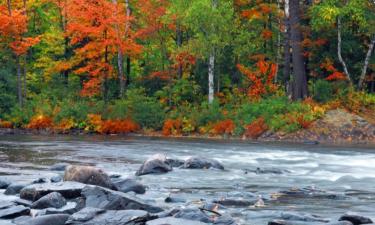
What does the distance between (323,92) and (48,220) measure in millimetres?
25621

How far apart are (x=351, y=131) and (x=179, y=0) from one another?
1188cm

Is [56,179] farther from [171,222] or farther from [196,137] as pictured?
[196,137]

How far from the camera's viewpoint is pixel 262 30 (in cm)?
4172

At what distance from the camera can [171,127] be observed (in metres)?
35.4

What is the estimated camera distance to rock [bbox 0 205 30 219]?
1179 centimetres

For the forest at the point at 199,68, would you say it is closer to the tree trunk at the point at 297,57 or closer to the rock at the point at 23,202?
the tree trunk at the point at 297,57

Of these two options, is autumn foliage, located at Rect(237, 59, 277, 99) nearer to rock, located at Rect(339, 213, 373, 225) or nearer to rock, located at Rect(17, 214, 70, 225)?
rock, located at Rect(339, 213, 373, 225)

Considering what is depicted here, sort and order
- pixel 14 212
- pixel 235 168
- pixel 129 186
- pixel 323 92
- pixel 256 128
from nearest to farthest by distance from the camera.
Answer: pixel 14 212 → pixel 129 186 → pixel 235 168 → pixel 256 128 → pixel 323 92

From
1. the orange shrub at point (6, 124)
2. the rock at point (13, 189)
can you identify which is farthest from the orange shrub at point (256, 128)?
the rock at point (13, 189)

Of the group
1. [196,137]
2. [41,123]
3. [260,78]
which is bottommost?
[196,137]

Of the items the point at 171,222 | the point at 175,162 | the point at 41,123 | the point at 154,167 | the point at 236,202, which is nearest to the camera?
the point at 171,222

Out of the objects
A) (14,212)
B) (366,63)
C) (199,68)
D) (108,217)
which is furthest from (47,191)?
(199,68)

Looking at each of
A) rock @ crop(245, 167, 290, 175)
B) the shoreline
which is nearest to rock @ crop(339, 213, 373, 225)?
rock @ crop(245, 167, 290, 175)

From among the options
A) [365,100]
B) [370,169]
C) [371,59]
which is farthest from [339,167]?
[371,59]
